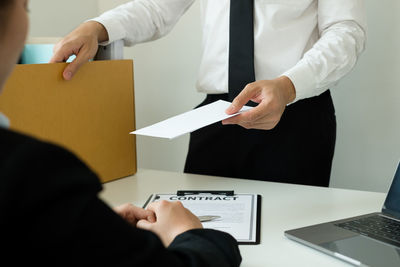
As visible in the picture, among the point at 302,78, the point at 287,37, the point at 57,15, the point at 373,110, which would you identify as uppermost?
the point at 57,15

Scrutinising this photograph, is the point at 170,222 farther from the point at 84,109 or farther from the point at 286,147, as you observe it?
the point at 286,147

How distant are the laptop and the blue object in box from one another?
880mm

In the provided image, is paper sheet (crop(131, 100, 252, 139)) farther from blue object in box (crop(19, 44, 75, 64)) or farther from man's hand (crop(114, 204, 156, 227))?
blue object in box (crop(19, 44, 75, 64))

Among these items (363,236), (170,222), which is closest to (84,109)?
(170,222)

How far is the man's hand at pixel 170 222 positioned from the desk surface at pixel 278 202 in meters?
0.12

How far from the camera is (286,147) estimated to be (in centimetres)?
148

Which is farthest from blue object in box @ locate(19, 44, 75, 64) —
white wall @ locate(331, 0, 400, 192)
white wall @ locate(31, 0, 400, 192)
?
white wall @ locate(331, 0, 400, 192)

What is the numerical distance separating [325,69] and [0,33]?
1038mm

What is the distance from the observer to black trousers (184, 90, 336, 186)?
1.48 meters

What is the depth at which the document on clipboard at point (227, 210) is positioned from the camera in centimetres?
97

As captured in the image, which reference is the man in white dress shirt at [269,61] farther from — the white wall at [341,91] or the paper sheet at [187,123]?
the white wall at [341,91]

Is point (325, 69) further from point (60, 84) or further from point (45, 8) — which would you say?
point (45, 8)

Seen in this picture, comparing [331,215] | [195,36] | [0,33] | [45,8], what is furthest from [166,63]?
[0,33]

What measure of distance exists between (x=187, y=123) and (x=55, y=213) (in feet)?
2.54
